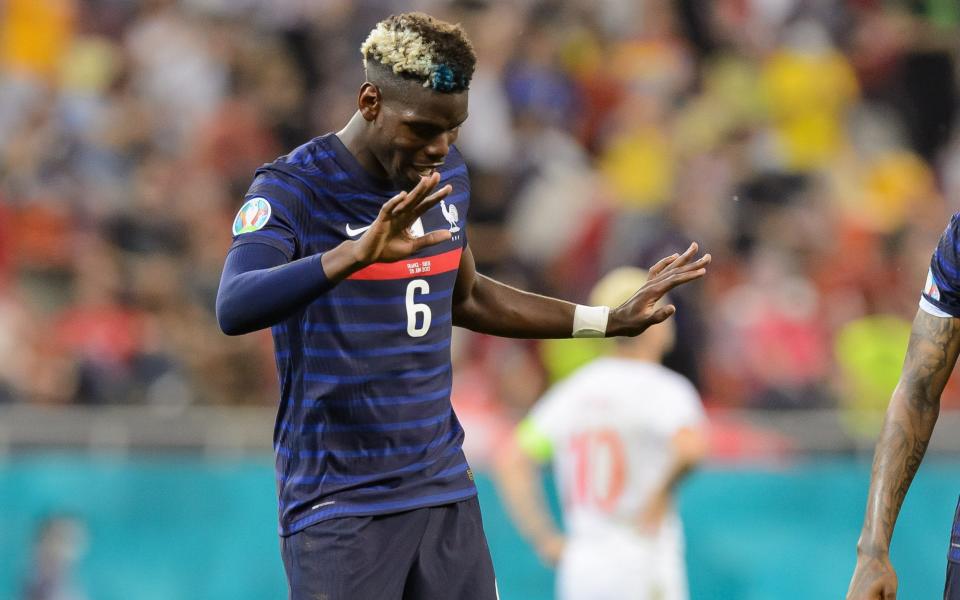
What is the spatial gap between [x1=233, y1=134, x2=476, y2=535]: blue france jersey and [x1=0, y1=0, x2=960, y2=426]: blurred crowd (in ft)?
17.2

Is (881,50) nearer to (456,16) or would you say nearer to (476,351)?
(456,16)

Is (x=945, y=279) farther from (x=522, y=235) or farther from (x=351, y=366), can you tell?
(x=522, y=235)

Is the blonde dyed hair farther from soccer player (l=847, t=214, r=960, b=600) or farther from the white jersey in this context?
the white jersey

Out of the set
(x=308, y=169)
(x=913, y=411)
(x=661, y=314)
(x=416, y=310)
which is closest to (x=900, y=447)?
(x=913, y=411)

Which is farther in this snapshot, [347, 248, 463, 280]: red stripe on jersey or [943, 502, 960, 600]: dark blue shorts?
[347, 248, 463, 280]: red stripe on jersey

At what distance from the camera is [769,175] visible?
1179 centimetres

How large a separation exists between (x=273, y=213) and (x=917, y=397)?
71.2 inches

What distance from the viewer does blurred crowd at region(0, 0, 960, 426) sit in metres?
10.2

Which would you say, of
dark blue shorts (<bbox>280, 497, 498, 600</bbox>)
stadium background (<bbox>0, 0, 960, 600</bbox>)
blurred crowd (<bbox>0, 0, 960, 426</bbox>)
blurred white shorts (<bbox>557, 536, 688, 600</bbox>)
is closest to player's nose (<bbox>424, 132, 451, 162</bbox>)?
dark blue shorts (<bbox>280, 497, 498, 600</bbox>)

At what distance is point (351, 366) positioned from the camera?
14.1ft

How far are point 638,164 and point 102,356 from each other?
441cm

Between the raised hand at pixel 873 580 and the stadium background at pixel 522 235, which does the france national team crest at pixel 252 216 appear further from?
the stadium background at pixel 522 235

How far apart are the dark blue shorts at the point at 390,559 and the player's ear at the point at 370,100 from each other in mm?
1097

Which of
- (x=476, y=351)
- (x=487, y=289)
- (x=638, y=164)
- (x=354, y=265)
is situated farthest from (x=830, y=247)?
(x=354, y=265)
